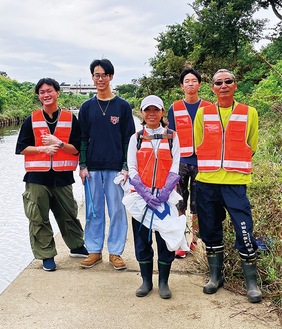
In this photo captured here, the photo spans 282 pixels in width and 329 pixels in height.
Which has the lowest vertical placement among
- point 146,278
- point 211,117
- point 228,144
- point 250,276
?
point 146,278

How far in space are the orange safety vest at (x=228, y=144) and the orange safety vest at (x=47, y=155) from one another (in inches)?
54.9

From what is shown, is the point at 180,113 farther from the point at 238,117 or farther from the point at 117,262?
the point at 117,262

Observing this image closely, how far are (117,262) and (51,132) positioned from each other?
1427 mm

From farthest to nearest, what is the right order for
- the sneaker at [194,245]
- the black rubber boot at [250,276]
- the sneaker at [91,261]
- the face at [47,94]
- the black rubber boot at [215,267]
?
1. the sneaker at [194,245]
2. the sneaker at [91,261]
3. the face at [47,94]
4. the black rubber boot at [215,267]
5. the black rubber boot at [250,276]

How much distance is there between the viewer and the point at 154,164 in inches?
136

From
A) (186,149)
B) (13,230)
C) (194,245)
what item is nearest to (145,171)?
(186,149)

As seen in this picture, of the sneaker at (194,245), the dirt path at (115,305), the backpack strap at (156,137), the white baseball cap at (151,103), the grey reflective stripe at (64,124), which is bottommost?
the dirt path at (115,305)

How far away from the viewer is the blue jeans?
163 inches

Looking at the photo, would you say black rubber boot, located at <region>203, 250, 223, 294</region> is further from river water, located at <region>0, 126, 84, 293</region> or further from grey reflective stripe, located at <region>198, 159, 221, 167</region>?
river water, located at <region>0, 126, 84, 293</region>

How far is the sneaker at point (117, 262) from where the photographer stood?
4090mm

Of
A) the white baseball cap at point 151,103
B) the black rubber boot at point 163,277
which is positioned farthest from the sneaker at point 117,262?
the white baseball cap at point 151,103

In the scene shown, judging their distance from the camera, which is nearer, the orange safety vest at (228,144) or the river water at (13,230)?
the orange safety vest at (228,144)

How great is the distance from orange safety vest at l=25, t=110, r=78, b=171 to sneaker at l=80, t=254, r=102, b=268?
906 mm

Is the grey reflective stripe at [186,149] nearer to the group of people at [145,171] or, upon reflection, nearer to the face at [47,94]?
the group of people at [145,171]
